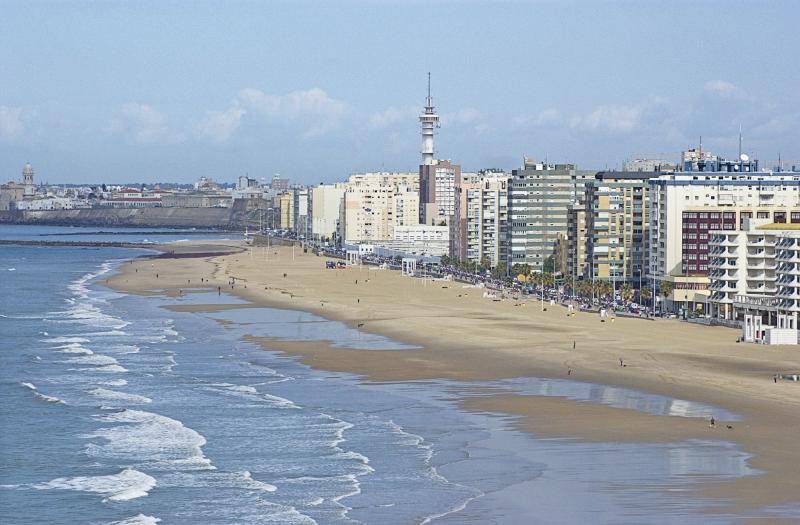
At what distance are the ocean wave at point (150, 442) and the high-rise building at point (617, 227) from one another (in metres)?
61.3

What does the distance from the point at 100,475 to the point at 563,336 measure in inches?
1429

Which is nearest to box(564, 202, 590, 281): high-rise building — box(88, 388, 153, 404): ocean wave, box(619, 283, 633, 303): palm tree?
box(619, 283, 633, 303): palm tree

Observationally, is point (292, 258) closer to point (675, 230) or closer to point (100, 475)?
point (675, 230)

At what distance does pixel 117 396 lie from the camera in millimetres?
47531

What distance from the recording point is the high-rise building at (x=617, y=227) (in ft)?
332

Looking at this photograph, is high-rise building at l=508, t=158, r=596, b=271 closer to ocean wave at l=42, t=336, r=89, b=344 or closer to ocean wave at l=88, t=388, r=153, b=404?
ocean wave at l=42, t=336, r=89, b=344

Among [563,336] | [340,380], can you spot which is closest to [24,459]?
[340,380]

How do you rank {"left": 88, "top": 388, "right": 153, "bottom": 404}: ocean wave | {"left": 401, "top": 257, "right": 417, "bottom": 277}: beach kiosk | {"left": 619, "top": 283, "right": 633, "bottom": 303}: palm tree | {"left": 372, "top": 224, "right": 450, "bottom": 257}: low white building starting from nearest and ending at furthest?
{"left": 88, "top": 388, "right": 153, "bottom": 404}: ocean wave
{"left": 619, "top": 283, "right": 633, "bottom": 303}: palm tree
{"left": 401, "top": 257, "right": 417, "bottom": 277}: beach kiosk
{"left": 372, "top": 224, "right": 450, "bottom": 257}: low white building

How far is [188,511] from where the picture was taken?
102 feet

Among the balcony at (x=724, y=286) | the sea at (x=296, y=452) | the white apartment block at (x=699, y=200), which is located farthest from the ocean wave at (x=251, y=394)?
the white apartment block at (x=699, y=200)

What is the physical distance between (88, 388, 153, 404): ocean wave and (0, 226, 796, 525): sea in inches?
3.8

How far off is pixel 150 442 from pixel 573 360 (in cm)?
2337

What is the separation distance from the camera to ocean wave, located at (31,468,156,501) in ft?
108

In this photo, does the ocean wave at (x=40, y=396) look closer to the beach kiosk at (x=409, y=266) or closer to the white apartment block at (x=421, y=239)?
the beach kiosk at (x=409, y=266)
